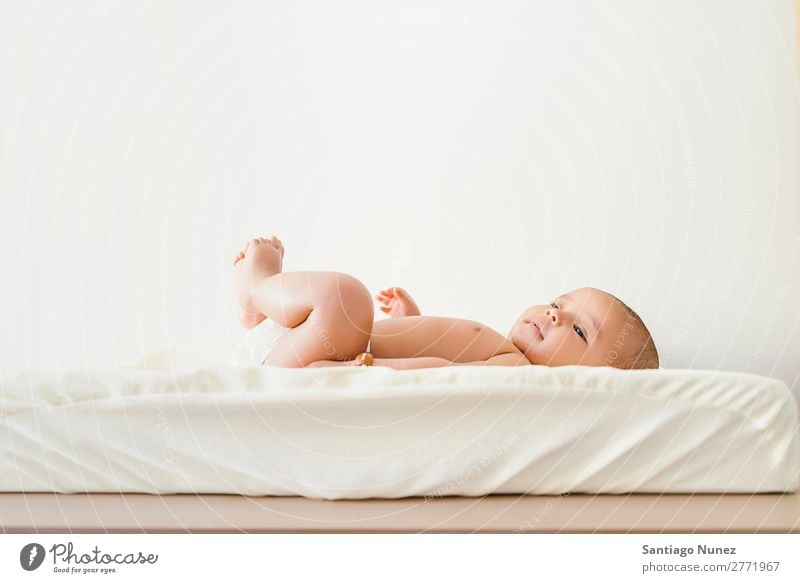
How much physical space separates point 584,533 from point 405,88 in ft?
4.94

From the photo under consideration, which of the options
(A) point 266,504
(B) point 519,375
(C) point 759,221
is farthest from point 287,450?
(C) point 759,221

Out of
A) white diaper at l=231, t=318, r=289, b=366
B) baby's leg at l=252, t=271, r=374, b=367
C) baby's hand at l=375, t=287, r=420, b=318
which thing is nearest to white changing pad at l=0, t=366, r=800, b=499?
baby's leg at l=252, t=271, r=374, b=367

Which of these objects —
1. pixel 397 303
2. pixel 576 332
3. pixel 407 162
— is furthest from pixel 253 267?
pixel 407 162

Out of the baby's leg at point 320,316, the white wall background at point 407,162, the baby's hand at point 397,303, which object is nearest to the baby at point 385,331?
the baby's leg at point 320,316

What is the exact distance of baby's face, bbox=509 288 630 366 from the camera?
1591mm

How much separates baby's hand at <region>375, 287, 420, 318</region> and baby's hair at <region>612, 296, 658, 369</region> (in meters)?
0.46

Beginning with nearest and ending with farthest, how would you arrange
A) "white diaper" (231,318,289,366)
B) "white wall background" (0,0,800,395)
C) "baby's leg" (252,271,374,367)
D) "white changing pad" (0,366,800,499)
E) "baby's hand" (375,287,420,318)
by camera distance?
"white changing pad" (0,366,800,499) < "baby's leg" (252,271,374,367) < "white diaper" (231,318,289,366) < "baby's hand" (375,287,420,318) < "white wall background" (0,0,800,395)

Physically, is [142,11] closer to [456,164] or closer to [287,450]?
[456,164]

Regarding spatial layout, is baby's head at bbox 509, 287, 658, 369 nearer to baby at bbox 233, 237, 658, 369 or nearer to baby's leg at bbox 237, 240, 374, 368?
baby at bbox 233, 237, 658, 369

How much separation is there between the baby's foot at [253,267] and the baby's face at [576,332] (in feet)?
1.59

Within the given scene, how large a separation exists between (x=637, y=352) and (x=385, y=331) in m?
0.46

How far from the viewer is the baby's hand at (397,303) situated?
6.09ft

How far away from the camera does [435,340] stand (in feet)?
5.17

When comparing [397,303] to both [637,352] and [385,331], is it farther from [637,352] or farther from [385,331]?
[637,352]
